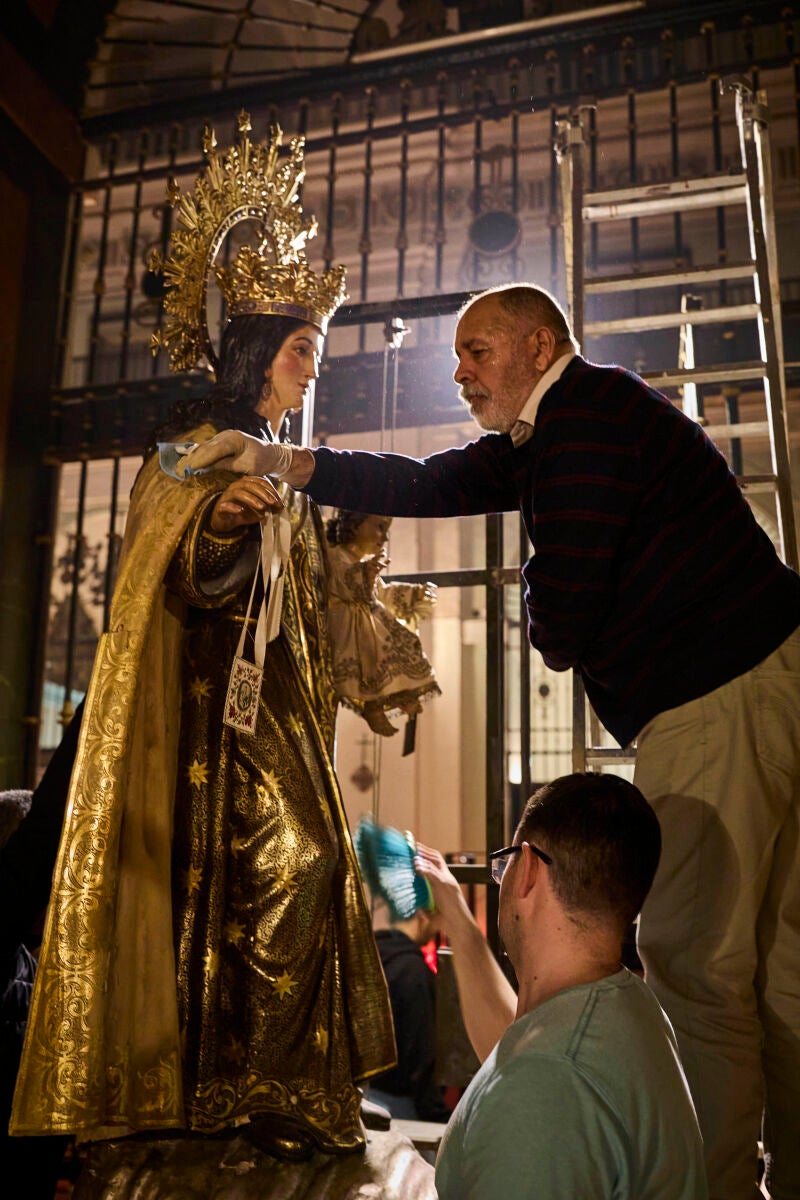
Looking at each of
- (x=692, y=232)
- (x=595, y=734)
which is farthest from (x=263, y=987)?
(x=692, y=232)

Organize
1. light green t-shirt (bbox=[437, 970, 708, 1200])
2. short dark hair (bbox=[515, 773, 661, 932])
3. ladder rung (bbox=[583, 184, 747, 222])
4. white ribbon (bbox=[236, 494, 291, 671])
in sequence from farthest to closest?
ladder rung (bbox=[583, 184, 747, 222]) < white ribbon (bbox=[236, 494, 291, 671]) < short dark hair (bbox=[515, 773, 661, 932]) < light green t-shirt (bbox=[437, 970, 708, 1200])

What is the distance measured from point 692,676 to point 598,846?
511mm

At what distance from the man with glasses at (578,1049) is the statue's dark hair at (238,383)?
4.83 feet

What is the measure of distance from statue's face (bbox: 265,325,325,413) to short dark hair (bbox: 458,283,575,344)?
29.7 inches

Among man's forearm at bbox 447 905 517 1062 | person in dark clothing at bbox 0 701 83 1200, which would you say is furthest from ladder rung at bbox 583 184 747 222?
man's forearm at bbox 447 905 517 1062

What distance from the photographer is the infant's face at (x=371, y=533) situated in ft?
9.24

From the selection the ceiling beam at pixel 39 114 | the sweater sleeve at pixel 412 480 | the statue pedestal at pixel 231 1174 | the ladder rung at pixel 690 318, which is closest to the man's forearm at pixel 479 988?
the statue pedestal at pixel 231 1174

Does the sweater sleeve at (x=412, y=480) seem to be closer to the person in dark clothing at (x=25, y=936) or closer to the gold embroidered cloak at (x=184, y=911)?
the gold embroidered cloak at (x=184, y=911)

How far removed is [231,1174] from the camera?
1990mm

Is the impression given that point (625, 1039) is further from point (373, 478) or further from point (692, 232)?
point (692, 232)

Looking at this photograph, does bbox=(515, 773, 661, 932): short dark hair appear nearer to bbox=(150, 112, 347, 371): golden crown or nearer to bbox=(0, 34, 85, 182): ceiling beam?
bbox=(150, 112, 347, 371): golden crown

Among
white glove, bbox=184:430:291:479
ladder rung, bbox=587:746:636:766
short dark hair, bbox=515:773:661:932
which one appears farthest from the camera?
ladder rung, bbox=587:746:636:766

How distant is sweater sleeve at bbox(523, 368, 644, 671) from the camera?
1679 mm

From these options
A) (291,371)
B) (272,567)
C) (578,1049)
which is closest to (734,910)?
(578,1049)
